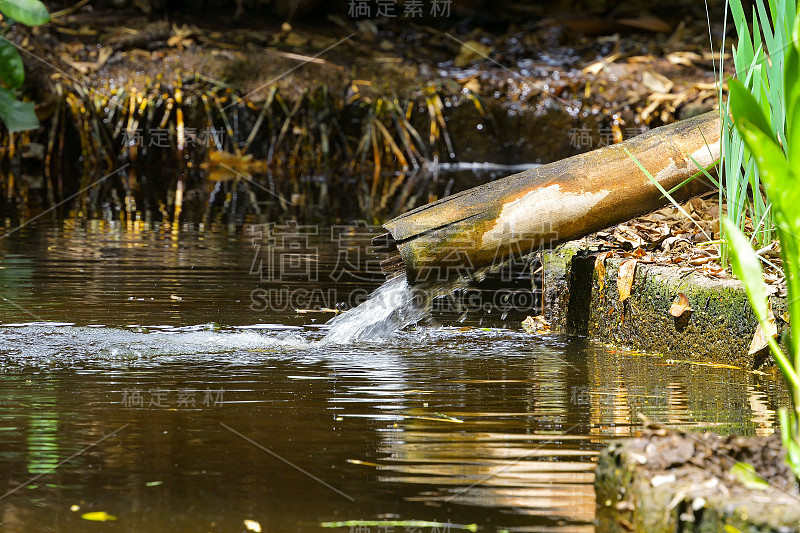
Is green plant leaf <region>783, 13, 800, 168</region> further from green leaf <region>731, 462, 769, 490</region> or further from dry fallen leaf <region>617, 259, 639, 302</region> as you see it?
dry fallen leaf <region>617, 259, 639, 302</region>

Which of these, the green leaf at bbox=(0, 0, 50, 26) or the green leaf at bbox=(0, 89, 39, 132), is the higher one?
the green leaf at bbox=(0, 0, 50, 26)

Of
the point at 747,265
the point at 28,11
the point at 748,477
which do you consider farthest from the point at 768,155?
the point at 28,11

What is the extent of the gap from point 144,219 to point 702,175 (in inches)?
199

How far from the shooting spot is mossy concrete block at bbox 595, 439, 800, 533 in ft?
6.22

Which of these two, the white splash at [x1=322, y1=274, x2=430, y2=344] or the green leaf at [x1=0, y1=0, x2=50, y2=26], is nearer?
the white splash at [x1=322, y1=274, x2=430, y2=344]

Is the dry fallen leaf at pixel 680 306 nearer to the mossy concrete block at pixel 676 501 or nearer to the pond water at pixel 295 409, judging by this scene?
the pond water at pixel 295 409

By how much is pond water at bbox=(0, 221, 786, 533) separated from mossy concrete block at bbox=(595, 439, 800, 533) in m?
0.08

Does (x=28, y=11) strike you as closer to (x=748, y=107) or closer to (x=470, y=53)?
(x=748, y=107)

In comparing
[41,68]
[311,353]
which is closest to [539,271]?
[311,353]

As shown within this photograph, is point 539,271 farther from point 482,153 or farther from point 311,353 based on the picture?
point 482,153

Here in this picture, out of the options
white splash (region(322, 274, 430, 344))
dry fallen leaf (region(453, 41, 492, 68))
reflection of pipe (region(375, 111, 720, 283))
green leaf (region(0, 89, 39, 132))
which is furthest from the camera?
dry fallen leaf (region(453, 41, 492, 68))

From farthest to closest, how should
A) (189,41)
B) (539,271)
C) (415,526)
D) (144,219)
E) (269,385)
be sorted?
1. (189,41)
2. (144,219)
3. (539,271)
4. (269,385)
5. (415,526)

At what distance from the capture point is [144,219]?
8086 mm

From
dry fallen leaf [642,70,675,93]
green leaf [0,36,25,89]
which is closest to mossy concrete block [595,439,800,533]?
green leaf [0,36,25,89]
